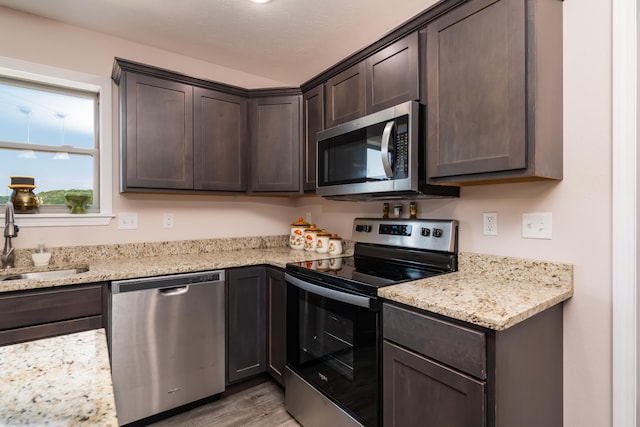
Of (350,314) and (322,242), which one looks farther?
(322,242)

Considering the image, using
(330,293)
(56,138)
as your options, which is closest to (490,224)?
A: (330,293)

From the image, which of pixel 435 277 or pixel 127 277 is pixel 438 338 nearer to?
pixel 435 277

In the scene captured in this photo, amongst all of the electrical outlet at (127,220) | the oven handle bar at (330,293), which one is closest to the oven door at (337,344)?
the oven handle bar at (330,293)

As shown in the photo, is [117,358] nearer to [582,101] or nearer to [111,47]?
[111,47]

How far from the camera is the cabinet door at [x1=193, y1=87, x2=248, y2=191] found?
2324 millimetres

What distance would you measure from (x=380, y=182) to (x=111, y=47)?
6.92 ft

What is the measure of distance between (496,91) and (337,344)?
4.49 feet

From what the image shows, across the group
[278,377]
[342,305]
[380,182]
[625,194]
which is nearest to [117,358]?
[278,377]

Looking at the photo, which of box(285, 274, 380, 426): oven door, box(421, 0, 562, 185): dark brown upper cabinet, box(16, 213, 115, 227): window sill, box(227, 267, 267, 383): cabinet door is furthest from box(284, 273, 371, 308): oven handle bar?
box(16, 213, 115, 227): window sill

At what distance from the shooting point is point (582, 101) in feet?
4.44

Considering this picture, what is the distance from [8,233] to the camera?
1839mm

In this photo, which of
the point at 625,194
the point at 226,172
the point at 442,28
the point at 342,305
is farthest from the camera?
the point at 226,172

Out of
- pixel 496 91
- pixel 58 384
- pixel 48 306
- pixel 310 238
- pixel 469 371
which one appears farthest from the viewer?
pixel 310 238

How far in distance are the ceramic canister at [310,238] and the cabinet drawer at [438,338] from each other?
4.28 feet
